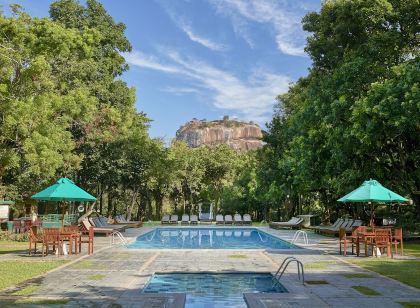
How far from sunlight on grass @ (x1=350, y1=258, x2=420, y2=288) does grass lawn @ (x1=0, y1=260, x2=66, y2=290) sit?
Answer: 24.6 feet

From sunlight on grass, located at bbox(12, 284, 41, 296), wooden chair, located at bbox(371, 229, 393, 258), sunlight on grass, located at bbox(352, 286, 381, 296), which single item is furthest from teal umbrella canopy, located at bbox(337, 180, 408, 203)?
sunlight on grass, located at bbox(12, 284, 41, 296)

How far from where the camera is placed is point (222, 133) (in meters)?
138

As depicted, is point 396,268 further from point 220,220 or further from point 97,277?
point 220,220

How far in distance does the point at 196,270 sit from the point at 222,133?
127m

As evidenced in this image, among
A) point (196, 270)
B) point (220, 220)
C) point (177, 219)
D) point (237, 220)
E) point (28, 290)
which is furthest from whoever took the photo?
point (220, 220)

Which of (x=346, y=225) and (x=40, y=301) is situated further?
(x=346, y=225)

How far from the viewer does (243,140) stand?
138125 mm

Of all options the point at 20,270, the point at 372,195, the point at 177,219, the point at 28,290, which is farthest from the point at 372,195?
the point at 177,219

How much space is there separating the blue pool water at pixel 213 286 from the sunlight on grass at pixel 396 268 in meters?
2.60

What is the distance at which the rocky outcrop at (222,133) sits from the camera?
134 metres

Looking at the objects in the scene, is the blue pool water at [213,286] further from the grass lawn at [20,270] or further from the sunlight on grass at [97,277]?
the grass lawn at [20,270]

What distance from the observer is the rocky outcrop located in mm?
133875

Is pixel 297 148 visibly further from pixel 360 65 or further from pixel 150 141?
pixel 150 141

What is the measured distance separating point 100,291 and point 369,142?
42.6 ft
